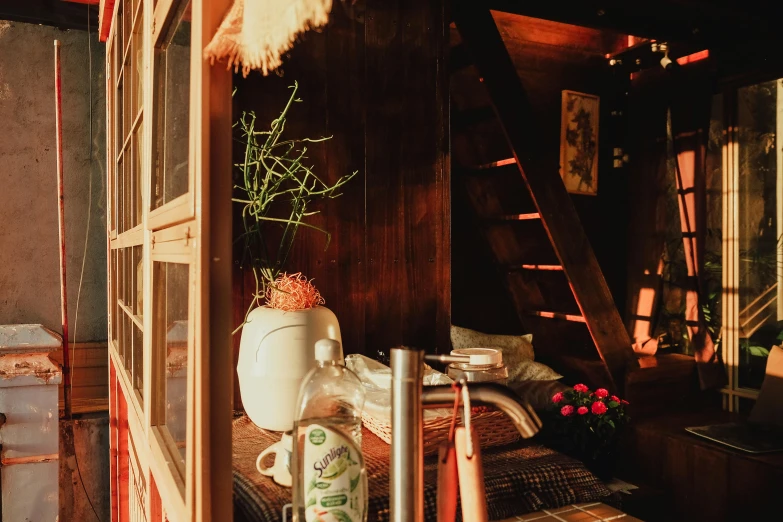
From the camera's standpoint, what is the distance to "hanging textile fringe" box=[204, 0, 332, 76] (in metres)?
0.78

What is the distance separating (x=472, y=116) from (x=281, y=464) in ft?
8.20

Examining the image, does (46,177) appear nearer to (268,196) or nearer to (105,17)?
(105,17)

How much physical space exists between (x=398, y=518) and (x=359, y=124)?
1.79 meters

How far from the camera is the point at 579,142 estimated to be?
4254mm

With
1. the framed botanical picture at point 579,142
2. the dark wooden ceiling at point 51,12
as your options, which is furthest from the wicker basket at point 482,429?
the framed botanical picture at point 579,142

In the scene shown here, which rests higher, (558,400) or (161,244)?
(161,244)

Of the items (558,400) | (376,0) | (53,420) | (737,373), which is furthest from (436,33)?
(737,373)

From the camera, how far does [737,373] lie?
3.90m

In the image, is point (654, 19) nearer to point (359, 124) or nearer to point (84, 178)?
point (359, 124)

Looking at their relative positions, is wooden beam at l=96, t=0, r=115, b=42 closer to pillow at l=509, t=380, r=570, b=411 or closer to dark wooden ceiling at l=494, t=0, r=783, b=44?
dark wooden ceiling at l=494, t=0, r=783, b=44

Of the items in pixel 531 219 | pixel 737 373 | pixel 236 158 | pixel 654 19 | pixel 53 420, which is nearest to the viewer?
pixel 236 158

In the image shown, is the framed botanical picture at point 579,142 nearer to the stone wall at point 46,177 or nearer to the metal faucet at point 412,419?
the stone wall at point 46,177

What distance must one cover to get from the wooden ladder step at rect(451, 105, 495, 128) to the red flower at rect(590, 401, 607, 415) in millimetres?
1533

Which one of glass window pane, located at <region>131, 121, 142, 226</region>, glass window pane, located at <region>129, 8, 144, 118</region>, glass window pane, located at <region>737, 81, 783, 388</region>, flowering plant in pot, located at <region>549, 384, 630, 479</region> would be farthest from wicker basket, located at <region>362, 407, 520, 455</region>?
glass window pane, located at <region>737, 81, 783, 388</region>
